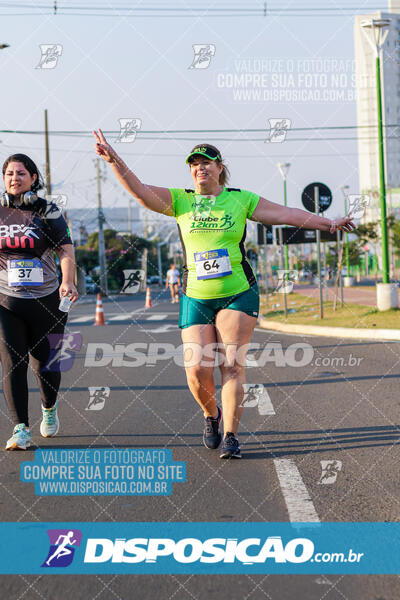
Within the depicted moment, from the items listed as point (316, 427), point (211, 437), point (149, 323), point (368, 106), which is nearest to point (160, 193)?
point (211, 437)

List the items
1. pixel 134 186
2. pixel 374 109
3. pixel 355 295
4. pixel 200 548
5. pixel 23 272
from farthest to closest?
pixel 374 109
pixel 355 295
pixel 23 272
pixel 134 186
pixel 200 548

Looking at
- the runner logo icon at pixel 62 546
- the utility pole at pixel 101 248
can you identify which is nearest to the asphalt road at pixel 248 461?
the runner logo icon at pixel 62 546

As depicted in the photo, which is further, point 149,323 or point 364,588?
point 149,323

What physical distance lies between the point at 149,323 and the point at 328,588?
16263mm

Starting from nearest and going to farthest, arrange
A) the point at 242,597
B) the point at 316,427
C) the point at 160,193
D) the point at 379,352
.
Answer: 1. the point at 242,597
2. the point at 160,193
3. the point at 316,427
4. the point at 379,352

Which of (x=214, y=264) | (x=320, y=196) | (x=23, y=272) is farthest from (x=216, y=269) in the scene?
(x=320, y=196)

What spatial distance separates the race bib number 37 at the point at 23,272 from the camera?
499 cm

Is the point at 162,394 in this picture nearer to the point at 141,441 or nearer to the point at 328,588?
the point at 141,441

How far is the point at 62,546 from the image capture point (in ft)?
10.5

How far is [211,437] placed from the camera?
4.87 metres

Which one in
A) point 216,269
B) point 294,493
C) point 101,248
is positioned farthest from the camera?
point 101,248

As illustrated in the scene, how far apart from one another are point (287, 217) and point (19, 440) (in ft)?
7.51

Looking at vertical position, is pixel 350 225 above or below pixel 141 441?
above

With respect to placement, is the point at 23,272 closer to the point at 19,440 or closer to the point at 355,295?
the point at 19,440
